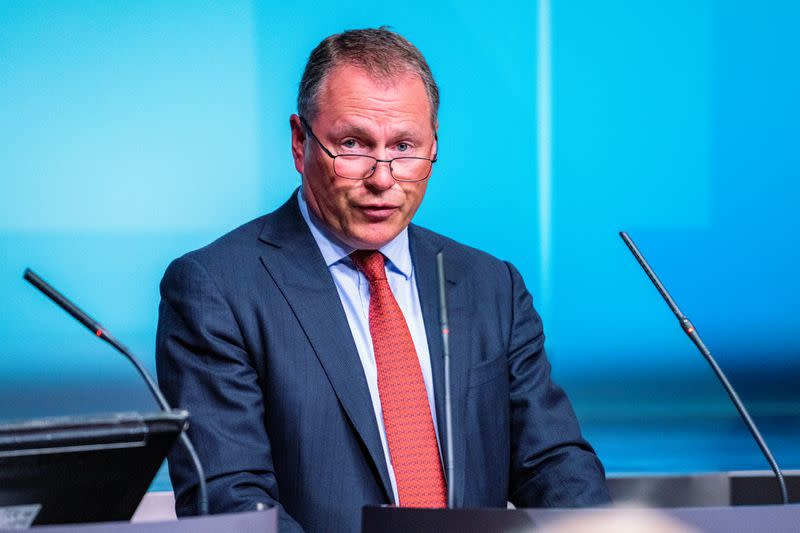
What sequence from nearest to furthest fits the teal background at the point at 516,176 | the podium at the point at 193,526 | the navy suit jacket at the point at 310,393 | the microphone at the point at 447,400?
1. the podium at the point at 193,526
2. the microphone at the point at 447,400
3. the navy suit jacket at the point at 310,393
4. the teal background at the point at 516,176

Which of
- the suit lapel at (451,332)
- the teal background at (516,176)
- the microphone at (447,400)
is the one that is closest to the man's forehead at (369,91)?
the suit lapel at (451,332)

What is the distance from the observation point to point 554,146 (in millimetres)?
3094

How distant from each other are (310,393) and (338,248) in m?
0.29

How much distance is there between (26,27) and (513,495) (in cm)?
190

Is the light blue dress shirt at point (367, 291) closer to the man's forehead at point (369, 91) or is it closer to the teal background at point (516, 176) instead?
the man's forehead at point (369, 91)

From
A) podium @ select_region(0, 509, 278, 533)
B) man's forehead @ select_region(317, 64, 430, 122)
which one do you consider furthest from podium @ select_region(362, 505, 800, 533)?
man's forehead @ select_region(317, 64, 430, 122)

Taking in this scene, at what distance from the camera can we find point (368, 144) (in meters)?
1.90

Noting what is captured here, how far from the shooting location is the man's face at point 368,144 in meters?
1.88

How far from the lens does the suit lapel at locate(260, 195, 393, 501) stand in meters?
1.79

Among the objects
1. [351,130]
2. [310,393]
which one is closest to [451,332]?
[310,393]

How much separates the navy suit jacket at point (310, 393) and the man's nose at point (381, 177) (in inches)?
6.5

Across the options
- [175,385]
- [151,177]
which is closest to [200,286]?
[175,385]

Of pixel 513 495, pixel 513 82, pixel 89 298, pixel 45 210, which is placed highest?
pixel 513 82

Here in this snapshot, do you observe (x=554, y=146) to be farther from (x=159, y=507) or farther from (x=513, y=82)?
(x=159, y=507)
